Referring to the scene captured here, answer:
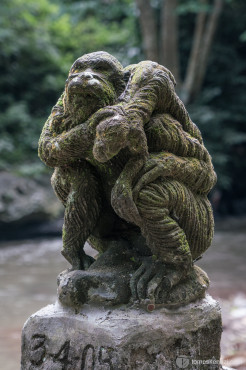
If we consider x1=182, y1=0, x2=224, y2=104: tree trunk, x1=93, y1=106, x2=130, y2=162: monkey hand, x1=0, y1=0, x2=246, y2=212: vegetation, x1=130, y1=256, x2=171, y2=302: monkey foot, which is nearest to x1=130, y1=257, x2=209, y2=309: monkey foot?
x1=130, y1=256, x2=171, y2=302: monkey foot

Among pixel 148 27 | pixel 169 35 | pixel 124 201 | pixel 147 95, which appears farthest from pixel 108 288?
pixel 148 27

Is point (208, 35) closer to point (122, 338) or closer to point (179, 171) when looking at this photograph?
point (179, 171)

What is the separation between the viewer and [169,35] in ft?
28.9

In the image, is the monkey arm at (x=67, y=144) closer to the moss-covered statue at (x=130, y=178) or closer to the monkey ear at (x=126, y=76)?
the moss-covered statue at (x=130, y=178)

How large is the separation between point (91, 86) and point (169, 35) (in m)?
7.37

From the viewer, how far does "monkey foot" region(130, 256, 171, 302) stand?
1.90 m

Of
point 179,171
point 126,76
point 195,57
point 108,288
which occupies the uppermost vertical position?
point 195,57

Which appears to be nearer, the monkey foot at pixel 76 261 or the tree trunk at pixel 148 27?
the monkey foot at pixel 76 261

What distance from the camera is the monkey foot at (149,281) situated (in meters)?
1.90

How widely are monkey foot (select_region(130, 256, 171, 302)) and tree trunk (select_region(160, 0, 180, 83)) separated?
748 centimetres

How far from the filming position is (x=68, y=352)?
1.92 metres

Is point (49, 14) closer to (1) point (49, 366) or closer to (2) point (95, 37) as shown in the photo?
(2) point (95, 37)

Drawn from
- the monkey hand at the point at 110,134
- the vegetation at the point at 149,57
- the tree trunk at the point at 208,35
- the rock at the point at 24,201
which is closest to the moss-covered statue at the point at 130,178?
→ the monkey hand at the point at 110,134

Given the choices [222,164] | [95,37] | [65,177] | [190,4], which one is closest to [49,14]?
[95,37]
